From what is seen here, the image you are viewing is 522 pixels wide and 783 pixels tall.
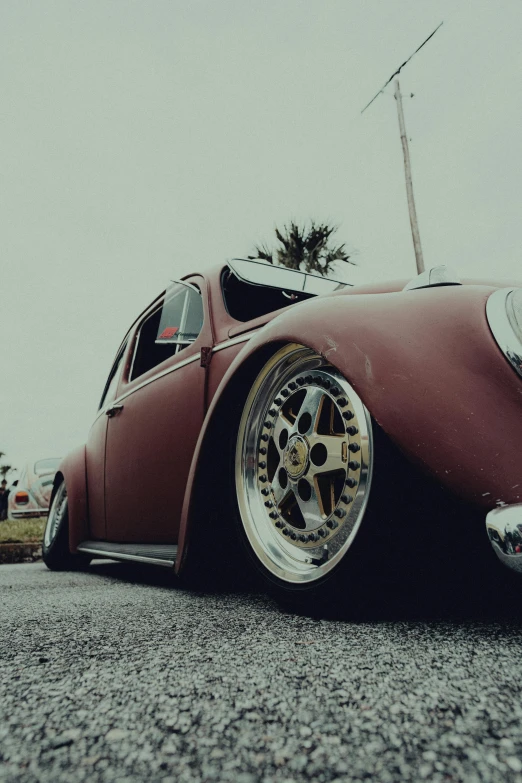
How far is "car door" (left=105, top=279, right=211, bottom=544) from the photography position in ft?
8.31

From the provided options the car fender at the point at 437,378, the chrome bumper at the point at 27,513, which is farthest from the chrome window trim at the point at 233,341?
the chrome bumper at the point at 27,513

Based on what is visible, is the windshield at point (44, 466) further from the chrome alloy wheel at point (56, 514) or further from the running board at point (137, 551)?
the running board at point (137, 551)

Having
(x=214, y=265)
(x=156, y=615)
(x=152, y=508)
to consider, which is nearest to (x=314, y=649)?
(x=156, y=615)

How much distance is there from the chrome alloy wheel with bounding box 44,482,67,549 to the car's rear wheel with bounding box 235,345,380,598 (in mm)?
2699

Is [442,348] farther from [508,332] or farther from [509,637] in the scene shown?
[509,637]

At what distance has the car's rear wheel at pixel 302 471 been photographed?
4.96 ft

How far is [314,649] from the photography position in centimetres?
123

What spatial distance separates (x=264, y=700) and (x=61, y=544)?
361 centimetres

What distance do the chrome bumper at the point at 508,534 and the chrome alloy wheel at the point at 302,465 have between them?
339 millimetres

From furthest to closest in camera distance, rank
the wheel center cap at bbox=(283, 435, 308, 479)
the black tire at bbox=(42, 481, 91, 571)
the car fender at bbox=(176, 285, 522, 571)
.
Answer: the black tire at bbox=(42, 481, 91, 571), the wheel center cap at bbox=(283, 435, 308, 479), the car fender at bbox=(176, 285, 522, 571)

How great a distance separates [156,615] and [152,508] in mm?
1049

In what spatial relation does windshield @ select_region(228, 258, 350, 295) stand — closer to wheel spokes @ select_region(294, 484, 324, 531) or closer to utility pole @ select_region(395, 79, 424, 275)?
wheel spokes @ select_region(294, 484, 324, 531)

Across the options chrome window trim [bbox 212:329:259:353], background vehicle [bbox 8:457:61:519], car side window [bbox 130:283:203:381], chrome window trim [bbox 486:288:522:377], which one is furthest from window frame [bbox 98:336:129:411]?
background vehicle [bbox 8:457:61:519]

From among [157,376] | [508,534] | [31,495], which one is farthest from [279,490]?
[31,495]
